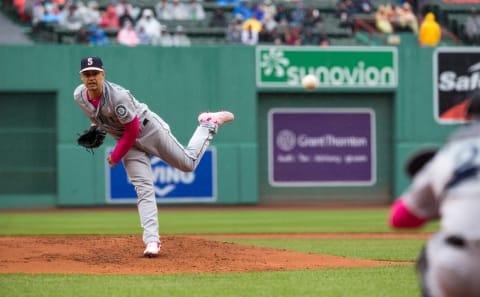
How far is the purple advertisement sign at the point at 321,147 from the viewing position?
847 inches

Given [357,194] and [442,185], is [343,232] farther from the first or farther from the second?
[442,185]

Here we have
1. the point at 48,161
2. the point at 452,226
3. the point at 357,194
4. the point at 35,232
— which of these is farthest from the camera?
the point at 357,194

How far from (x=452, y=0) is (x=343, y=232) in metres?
13.4

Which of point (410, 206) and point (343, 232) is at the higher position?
point (410, 206)

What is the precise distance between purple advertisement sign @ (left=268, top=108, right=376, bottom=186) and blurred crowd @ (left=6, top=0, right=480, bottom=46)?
1777mm

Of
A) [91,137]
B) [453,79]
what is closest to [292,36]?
[453,79]

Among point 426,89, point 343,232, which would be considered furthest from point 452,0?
point 343,232

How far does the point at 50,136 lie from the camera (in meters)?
20.5

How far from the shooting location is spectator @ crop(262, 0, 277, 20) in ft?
74.4

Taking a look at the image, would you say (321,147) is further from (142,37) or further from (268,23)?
(142,37)

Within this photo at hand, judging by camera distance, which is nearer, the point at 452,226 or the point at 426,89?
the point at 452,226

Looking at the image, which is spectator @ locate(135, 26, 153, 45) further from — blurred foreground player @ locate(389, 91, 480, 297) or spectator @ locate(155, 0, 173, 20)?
blurred foreground player @ locate(389, 91, 480, 297)

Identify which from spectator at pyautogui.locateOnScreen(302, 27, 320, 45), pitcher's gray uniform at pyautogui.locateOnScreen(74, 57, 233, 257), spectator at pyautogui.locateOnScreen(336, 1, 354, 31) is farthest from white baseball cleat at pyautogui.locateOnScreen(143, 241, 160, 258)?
spectator at pyautogui.locateOnScreen(336, 1, 354, 31)

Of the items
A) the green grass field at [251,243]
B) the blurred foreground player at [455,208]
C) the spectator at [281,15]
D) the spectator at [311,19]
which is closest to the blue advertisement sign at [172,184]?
the green grass field at [251,243]
